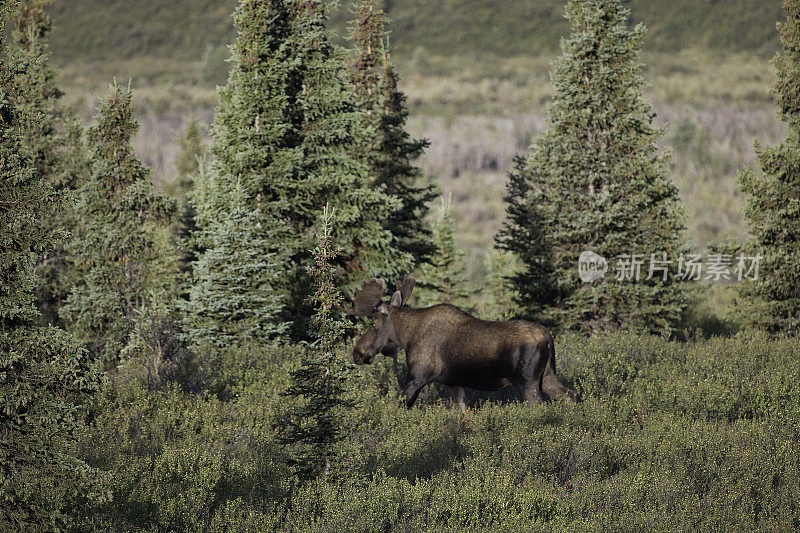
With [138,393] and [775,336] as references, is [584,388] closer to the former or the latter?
[138,393]

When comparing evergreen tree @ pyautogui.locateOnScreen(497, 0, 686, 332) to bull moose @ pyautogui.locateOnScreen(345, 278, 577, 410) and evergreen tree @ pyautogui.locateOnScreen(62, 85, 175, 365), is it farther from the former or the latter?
bull moose @ pyautogui.locateOnScreen(345, 278, 577, 410)

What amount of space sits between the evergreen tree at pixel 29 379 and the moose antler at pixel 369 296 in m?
4.44

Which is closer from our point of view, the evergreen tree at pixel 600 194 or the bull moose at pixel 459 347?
the bull moose at pixel 459 347

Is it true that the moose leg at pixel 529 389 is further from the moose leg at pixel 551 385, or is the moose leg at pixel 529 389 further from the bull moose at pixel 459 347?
the moose leg at pixel 551 385

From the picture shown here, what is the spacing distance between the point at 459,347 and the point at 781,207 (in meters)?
15.2

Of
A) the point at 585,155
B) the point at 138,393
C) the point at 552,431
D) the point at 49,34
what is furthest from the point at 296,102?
the point at 49,34

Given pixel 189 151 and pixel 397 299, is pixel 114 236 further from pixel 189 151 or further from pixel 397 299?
pixel 189 151

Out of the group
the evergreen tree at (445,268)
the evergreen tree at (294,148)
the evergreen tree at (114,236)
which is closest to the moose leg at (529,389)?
the evergreen tree at (294,148)

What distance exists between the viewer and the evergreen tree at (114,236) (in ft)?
64.9

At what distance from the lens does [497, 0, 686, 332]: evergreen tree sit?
20750mm

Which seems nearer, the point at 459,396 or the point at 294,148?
the point at 459,396

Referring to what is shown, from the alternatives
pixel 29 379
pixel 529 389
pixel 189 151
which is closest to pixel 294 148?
pixel 529 389

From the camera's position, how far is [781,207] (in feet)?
67.6

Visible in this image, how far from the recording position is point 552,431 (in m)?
8.66
